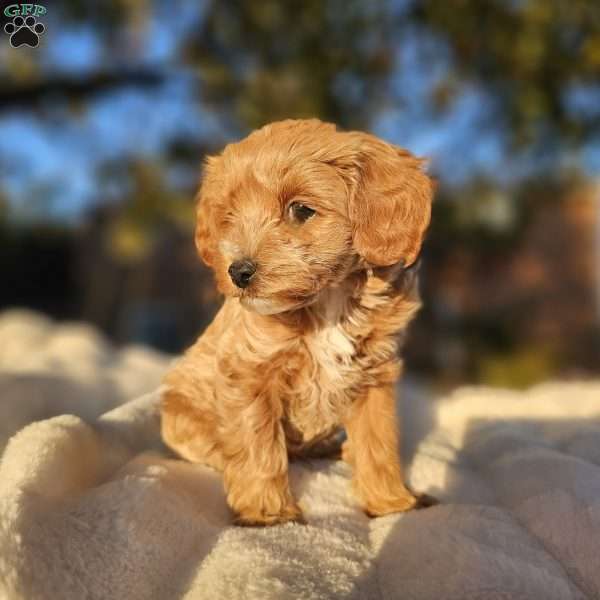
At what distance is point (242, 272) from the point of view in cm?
210

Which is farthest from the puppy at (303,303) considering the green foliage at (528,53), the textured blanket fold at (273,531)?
the green foliage at (528,53)

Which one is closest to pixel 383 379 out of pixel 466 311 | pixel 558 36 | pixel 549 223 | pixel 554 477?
pixel 554 477

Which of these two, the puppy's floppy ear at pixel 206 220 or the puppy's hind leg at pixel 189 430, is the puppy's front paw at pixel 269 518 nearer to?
the puppy's hind leg at pixel 189 430

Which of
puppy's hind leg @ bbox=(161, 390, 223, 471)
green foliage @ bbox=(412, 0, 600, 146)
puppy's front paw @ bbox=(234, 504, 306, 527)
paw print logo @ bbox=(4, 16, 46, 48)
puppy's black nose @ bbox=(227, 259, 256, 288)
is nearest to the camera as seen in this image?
puppy's black nose @ bbox=(227, 259, 256, 288)

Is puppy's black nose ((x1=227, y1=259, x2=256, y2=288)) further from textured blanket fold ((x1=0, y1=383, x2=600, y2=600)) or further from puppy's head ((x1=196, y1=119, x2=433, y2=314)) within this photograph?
textured blanket fold ((x1=0, y1=383, x2=600, y2=600))

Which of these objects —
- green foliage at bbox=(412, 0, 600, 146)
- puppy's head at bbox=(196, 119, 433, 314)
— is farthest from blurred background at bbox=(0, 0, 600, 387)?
puppy's head at bbox=(196, 119, 433, 314)

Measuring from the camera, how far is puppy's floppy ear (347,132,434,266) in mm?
2236

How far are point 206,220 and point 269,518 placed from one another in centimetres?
105

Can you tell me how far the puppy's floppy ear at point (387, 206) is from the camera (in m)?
2.24

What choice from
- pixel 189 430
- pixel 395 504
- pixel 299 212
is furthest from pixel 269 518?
pixel 299 212

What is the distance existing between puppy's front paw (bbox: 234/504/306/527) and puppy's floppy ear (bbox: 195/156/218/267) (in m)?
0.87

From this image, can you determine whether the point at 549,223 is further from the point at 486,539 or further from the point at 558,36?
the point at 486,539

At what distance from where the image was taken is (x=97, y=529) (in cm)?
185

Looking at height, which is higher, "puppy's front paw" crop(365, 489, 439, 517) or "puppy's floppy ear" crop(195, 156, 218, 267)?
"puppy's floppy ear" crop(195, 156, 218, 267)
